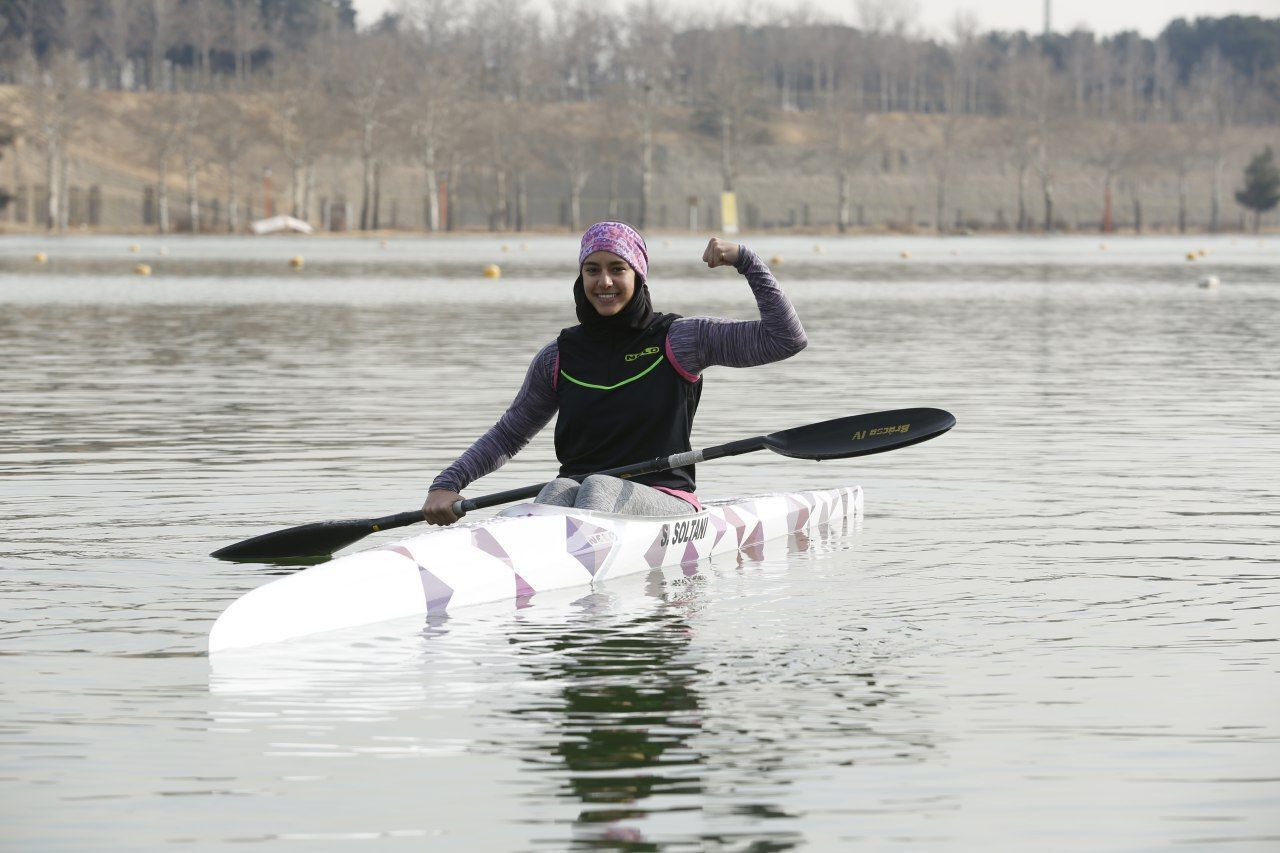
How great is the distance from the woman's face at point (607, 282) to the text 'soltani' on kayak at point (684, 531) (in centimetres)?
117

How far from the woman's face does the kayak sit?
996 mm

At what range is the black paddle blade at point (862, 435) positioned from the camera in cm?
1131

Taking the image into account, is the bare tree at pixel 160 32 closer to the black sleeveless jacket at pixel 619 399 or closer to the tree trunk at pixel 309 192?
the tree trunk at pixel 309 192

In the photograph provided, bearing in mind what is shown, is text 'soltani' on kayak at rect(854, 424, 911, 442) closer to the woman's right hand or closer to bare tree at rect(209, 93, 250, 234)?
the woman's right hand

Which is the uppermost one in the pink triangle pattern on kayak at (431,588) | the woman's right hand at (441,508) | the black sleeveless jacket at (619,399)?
the black sleeveless jacket at (619,399)

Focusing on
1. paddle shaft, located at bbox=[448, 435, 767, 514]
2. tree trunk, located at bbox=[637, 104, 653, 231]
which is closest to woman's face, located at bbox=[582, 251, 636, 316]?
paddle shaft, located at bbox=[448, 435, 767, 514]

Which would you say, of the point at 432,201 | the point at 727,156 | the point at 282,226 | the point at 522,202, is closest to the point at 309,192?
the point at 282,226

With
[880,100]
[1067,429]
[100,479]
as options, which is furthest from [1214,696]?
[880,100]

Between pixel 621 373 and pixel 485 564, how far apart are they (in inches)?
51.9

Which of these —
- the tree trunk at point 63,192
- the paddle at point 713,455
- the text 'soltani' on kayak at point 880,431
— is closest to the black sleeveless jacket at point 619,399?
the paddle at point 713,455

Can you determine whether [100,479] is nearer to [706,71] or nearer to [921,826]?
[921,826]

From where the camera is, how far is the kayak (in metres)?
8.70

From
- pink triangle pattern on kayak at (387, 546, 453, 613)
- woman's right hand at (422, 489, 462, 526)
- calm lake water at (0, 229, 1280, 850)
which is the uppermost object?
woman's right hand at (422, 489, 462, 526)

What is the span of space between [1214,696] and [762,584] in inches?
119
